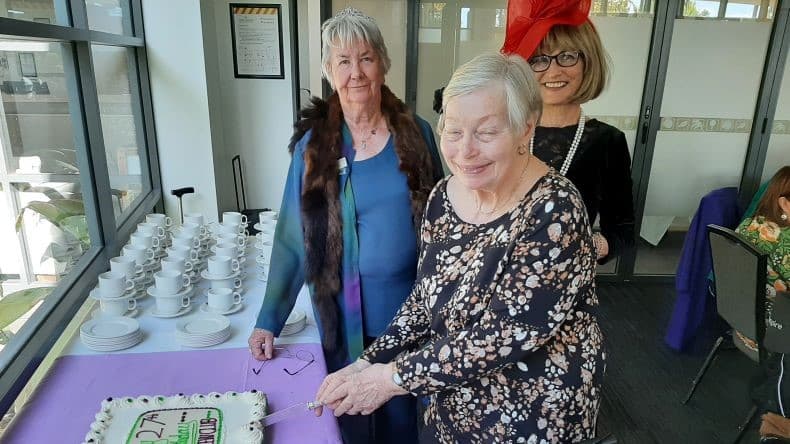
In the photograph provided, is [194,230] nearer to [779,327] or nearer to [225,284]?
[225,284]

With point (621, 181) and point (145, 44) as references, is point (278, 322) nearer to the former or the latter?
point (621, 181)

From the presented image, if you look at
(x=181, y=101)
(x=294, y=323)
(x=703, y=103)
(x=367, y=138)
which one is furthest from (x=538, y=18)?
(x=703, y=103)

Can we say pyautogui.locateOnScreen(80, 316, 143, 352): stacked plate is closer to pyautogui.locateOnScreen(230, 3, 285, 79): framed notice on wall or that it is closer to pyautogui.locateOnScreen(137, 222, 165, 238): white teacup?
pyautogui.locateOnScreen(137, 222, 165, 238): white teacup

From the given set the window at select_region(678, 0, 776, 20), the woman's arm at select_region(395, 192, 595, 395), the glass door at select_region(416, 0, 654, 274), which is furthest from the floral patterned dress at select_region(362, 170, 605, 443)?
the window at select_region(678, 0, 776, 20)

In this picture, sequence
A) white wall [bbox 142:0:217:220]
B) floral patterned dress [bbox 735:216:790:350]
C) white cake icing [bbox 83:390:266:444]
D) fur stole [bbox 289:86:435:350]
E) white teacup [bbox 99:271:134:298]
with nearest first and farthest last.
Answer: white cake icing [bbox 83:390:266:444]
fur stole [bbox 289:86:435:350]
white teacup [bbox 99:271:134:298]
floral patterned dress [bbox 735:216:790:350]
white wall [bbox 142:0:217:220]

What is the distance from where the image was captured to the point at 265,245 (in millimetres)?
2025

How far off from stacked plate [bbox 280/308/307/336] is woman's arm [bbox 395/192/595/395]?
26.4 inches

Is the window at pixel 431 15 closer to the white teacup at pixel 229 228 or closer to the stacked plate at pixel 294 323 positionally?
the white teacup at pixel 229 228

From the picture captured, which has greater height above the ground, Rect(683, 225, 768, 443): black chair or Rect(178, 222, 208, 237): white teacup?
Rect(178, 222, 208, 237): white teacup

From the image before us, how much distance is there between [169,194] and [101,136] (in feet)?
3.34

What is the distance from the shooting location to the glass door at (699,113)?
12.0 feet

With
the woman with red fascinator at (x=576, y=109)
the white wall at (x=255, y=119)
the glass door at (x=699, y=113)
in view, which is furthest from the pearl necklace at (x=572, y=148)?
the white wall at (x=255, y=119)

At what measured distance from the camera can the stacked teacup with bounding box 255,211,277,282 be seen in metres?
1.96

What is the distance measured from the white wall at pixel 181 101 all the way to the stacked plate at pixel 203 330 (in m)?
1.72
